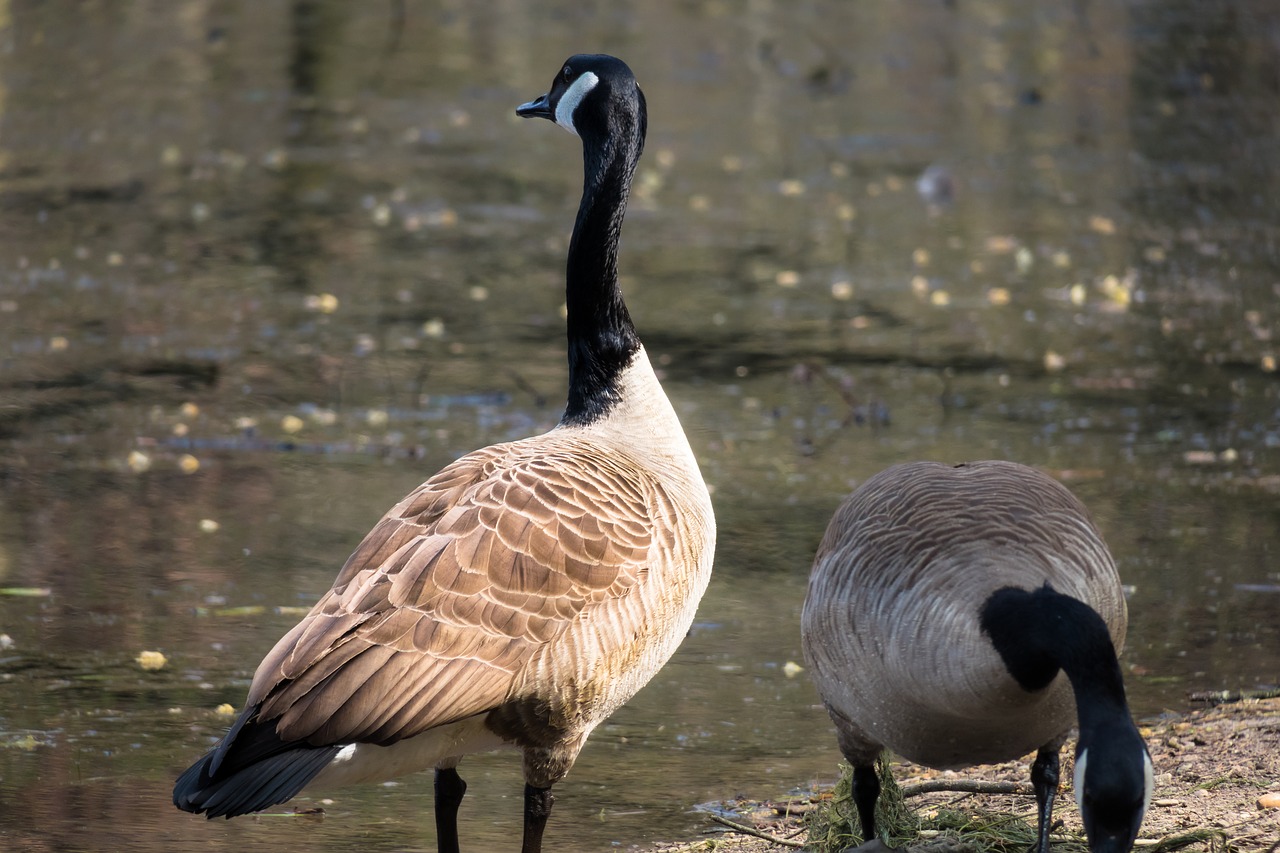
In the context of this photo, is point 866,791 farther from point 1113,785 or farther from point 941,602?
point 1113,785

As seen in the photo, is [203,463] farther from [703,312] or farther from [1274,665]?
[1274,665]

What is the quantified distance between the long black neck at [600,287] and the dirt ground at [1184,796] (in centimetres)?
123

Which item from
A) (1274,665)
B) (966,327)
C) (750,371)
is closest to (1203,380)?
(966,327)

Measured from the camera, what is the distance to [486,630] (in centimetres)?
392

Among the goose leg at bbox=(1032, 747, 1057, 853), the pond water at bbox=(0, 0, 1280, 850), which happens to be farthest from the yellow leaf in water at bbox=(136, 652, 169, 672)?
the goose leg at bbox=(1032, 747, 1057, 853)

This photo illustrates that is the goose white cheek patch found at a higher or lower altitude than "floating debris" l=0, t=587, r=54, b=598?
higher

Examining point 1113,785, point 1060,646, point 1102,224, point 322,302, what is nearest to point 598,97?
point 1060,646

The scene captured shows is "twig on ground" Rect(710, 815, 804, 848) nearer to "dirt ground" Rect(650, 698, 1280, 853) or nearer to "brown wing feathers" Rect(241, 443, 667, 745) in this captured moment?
"dirt ground" Rect(650, 698, 1280, 853)

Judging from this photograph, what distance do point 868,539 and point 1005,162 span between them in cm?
1103

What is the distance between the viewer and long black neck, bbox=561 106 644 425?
192 inches

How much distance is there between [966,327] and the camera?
32.7 ft

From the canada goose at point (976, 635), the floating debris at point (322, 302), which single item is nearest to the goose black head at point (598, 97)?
the canada goose at point (976, 635)

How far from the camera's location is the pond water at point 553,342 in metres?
5.29

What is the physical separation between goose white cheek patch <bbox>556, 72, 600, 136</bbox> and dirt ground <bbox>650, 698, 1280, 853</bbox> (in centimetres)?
211
